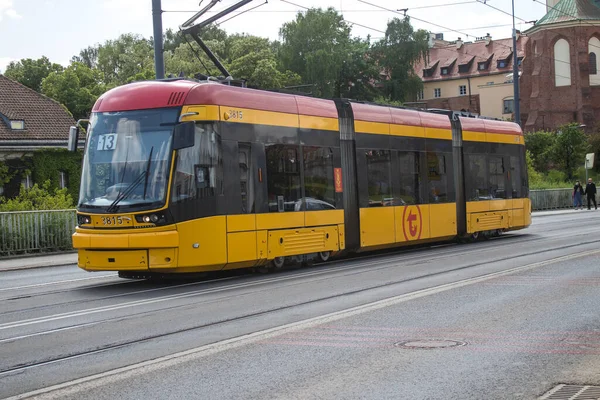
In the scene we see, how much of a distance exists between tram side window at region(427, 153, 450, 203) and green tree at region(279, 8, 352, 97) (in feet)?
217

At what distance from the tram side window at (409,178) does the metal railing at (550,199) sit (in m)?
32.9

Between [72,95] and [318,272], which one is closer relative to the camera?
[318,272]

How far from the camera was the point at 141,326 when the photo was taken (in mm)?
10547

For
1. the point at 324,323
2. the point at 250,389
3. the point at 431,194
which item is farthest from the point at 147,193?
the point at 431,194

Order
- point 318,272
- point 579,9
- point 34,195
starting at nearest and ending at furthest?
point 318,272
point 34,195
point 579,9

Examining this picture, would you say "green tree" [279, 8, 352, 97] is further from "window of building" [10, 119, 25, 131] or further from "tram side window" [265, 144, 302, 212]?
"tram side window" [265, 144, 302, 212]

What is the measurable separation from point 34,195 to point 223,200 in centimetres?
1411

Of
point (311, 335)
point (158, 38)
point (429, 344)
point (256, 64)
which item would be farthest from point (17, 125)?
point (429, 344)

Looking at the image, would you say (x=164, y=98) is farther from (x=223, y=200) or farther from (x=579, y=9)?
(x=579, y=9)

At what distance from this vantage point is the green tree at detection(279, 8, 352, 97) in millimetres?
89344

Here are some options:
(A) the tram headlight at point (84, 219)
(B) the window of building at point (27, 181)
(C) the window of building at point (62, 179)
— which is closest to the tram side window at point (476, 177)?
(A) the tram headlight at point (84, 219)

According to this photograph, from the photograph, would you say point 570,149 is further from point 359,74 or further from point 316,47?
point 359,74

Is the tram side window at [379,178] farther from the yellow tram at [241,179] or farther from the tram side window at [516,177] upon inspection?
the tram side window at [516,177]

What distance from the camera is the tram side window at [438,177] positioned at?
22.9m
